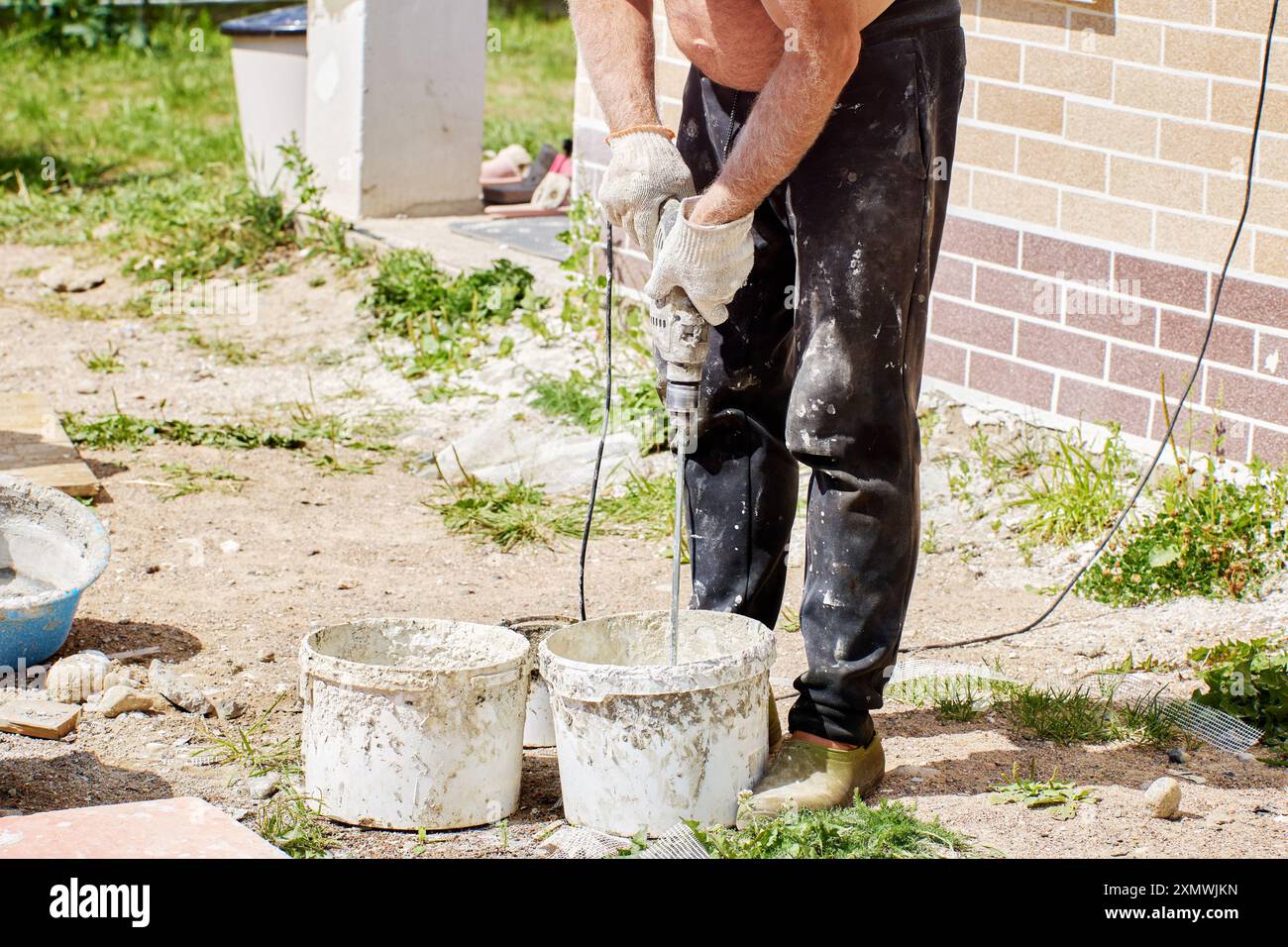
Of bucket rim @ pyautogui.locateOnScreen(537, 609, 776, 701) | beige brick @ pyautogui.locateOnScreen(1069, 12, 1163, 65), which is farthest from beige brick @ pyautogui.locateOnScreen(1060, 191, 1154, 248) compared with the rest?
bucket rim @ pyautogui.locateOnScreen(537, 609, 776, 701)

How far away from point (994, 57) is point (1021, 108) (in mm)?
182

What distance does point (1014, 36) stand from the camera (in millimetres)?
4527

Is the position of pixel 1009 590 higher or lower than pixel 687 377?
lower

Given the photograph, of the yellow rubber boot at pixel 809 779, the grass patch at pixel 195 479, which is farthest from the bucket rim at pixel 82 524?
the yellow rubber boot at pixel 809 779

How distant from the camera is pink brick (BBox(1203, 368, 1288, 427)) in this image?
403cm

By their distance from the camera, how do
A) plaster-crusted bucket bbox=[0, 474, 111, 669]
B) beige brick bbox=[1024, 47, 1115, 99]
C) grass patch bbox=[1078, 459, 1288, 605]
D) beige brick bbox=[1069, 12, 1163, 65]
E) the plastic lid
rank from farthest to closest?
the plastic lid
beige brick bbox=[1024, 47, 1115, 99]
beige brick bbox=[1069, 12, 1163, 65]
grass patch bbox=[1078, 459, 1288, 605]
plaster-crusted bucket bbox=[0, 474, 111, 669]

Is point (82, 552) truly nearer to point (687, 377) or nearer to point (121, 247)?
point (687, 377)

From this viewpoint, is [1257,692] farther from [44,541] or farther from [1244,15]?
[44,541]

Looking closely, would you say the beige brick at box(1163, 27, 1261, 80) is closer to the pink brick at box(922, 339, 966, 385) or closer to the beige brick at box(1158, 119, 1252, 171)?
the beige brick at box(1158, 119, 1252, 171)

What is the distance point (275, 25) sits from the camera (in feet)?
24.8

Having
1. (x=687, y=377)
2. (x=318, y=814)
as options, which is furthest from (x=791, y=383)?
(x=318, y=814)

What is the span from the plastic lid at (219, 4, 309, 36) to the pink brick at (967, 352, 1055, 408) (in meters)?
4.19

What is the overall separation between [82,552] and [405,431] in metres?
1.99

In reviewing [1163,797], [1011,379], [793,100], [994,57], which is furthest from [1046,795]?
[994,57]
